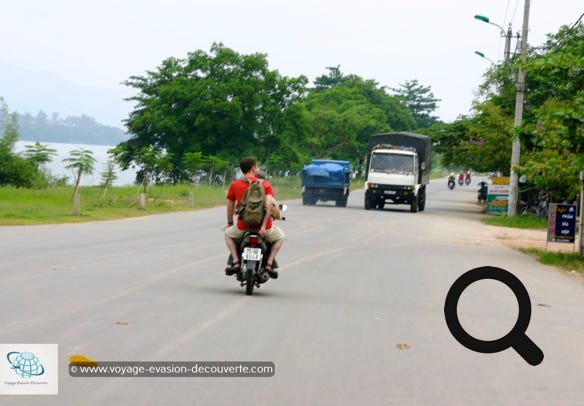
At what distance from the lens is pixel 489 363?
Result: 25.0 ft

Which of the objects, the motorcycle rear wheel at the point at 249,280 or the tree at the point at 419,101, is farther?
the tree at the point at 419,101

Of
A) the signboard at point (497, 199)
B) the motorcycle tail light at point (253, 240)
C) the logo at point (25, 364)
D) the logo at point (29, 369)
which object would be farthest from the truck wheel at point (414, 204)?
the logo at point (25, 364)

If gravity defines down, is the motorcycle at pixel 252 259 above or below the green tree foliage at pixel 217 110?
→ below

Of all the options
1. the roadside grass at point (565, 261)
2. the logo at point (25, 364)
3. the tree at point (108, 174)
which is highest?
the tree at point (108, 174)

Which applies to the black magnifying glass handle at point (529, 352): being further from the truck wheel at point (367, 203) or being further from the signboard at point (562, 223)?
the truck wheel at point (367, 203)

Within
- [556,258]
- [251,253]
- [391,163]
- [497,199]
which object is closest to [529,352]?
[251,253]

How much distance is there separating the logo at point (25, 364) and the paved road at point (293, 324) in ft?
0.40

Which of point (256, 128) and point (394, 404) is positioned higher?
point (256, 128)

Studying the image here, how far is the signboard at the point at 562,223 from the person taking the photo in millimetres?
Answer: 22172

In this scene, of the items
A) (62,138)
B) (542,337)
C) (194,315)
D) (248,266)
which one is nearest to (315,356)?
(194,315)

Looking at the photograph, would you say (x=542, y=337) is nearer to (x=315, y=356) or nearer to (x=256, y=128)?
(x=315, y=356)

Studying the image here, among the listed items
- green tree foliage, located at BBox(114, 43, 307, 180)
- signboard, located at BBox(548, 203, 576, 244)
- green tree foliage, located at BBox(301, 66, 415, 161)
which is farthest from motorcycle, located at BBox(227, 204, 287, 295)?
green tree foliage, located at BBox(301, 66, 415, 161)

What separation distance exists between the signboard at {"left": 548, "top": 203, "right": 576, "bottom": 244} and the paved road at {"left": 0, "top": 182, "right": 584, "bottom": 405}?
4.09 meters

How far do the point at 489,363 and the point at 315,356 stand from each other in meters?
1.47
